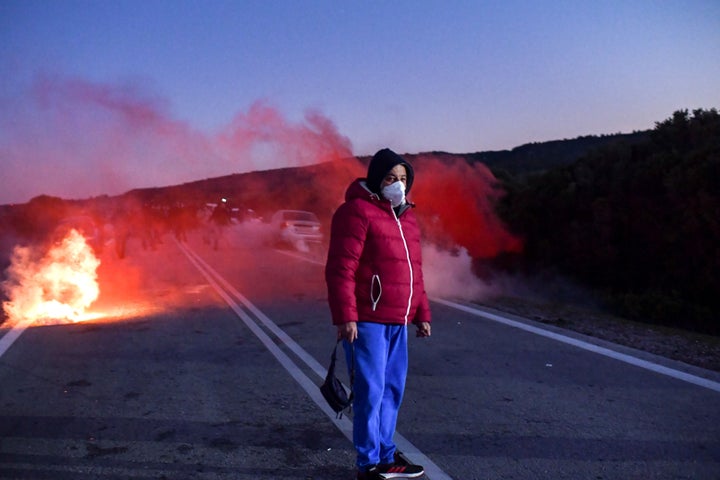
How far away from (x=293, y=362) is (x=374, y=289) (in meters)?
3.55

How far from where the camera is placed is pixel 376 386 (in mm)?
3635

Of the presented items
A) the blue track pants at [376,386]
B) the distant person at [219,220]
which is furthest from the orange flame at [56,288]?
the distant person at [219,220]

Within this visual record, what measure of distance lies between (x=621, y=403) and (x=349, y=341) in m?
2.94

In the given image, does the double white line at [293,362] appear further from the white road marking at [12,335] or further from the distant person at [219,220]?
the distant person at [219,220]

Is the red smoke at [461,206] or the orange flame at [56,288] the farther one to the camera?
the red smoke at [461,206]

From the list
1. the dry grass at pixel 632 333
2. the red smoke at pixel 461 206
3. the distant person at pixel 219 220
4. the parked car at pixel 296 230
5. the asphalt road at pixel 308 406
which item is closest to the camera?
the asphalt road at pixel 308 406

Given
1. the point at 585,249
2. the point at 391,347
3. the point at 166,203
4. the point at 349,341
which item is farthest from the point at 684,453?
the point at 166,203

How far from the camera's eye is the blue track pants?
361 cm

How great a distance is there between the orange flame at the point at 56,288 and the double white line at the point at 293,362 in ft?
8.31

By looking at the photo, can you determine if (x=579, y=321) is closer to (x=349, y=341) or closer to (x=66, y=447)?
(x=349, y=341)

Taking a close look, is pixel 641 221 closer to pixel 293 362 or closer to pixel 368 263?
pixel 293 362

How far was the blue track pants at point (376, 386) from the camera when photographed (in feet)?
11.8

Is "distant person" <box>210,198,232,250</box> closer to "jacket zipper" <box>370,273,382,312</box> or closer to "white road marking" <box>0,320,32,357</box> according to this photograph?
"white road marking" <box>0,320,32,357</box>

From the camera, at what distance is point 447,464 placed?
4.07 metres
